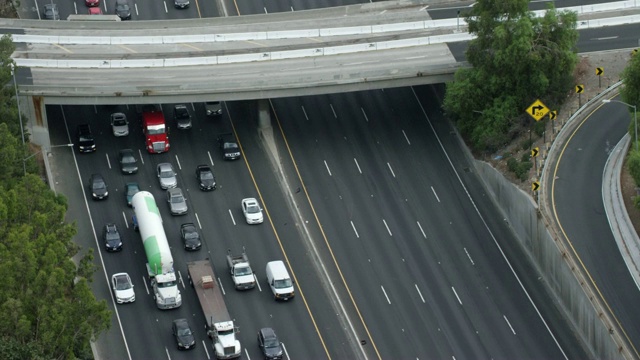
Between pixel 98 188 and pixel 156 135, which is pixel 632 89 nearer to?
pixel 156 135

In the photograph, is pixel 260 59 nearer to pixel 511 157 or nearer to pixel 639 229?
pixel 511 157

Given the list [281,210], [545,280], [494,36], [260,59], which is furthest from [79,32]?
[545,280]

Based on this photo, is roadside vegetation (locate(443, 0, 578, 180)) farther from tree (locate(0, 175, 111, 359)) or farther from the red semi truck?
tree (locate(0, 175, 111, 359))

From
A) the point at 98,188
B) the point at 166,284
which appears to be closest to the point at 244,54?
the point at 98,188

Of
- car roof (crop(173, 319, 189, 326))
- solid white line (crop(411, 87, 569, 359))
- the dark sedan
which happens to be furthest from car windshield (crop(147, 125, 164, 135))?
car roof (crop(173, 319, 189, 326))

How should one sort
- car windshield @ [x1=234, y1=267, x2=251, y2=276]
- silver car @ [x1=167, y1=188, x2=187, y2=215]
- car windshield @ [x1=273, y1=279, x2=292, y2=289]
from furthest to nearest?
silver car @ [x1=167, y1=188, x2=187, y2=215], car windshield @ [x1=234, y1=267, x2=251, y2=276], car windshield @ [x1=273, y1=279, x2=292, y2=289]
